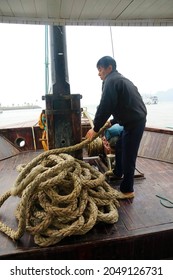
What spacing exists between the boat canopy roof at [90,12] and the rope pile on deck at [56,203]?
1332mm

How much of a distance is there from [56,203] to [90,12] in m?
1.78

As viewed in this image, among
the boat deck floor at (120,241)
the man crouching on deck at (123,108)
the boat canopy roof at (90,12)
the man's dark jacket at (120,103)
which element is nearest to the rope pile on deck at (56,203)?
the boat deck floor at (120,241)

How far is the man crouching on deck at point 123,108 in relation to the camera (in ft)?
7.00

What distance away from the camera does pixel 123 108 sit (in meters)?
2.21

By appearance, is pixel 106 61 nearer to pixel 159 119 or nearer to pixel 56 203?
pixel 56 203

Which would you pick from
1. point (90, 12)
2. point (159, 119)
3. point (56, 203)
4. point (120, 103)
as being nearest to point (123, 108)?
point (120, 103)

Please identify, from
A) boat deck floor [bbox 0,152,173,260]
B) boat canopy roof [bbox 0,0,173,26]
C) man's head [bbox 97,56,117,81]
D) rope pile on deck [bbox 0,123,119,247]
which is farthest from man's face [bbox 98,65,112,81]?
boat deck floor [bbox 0,152,173,260]

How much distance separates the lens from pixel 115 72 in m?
2.29

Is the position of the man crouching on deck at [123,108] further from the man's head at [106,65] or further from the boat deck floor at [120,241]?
the boat deck floor at [120,241]

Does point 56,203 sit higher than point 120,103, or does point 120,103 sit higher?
point 120,103

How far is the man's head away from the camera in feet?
7.45

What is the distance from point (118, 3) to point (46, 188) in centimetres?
172

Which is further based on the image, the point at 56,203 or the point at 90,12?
the point at 90,12

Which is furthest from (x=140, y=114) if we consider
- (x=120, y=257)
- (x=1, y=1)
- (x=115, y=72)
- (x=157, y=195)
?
(x=1, y=1)
